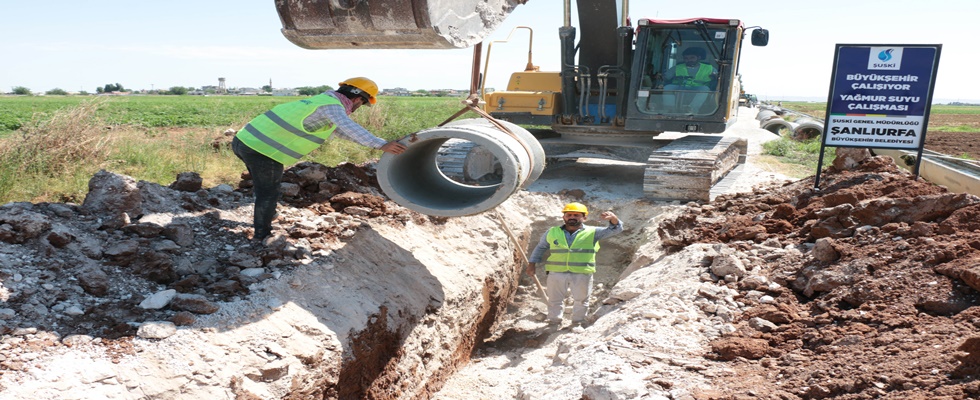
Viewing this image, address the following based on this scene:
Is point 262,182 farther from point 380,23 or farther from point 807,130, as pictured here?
point 807,130

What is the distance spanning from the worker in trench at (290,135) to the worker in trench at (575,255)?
1908mm

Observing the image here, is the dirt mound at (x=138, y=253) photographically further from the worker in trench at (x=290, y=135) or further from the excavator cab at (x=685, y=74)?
the excavator cab at (x=685, y=74)

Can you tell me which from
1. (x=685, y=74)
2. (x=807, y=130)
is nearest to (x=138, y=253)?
(x=685, y=74)

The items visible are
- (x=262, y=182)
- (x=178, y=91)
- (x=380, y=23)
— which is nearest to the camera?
(x=380, y=23)

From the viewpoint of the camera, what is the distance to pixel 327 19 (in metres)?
4.41

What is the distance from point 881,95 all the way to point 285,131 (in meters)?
5.84

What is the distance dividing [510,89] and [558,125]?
110cm

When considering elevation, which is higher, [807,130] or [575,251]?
[575,251]

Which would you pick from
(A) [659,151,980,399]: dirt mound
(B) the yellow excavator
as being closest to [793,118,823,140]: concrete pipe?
(B) the yellow excavator

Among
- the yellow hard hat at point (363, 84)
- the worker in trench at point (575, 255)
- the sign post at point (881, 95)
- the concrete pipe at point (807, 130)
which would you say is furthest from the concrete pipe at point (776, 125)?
the yellow hard hat at point (363, 84)

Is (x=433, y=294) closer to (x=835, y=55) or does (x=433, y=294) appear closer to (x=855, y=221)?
(x=855, y=221)

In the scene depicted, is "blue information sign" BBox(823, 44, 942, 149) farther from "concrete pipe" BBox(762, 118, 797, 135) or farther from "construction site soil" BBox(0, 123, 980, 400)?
"concrete pipe" BBox(762, 118, 797, 135)

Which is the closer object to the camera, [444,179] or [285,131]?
[285,131]

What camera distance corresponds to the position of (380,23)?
4320 mm
